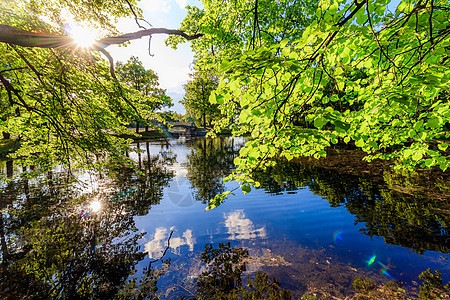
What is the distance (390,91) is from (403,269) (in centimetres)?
501

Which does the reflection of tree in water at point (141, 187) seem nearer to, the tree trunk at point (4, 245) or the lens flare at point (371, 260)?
the tree trunk at point (4, 245)

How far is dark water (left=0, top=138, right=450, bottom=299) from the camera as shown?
14.7 ft

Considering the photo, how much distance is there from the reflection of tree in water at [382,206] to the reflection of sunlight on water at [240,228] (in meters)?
3.84

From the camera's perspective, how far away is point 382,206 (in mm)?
8234

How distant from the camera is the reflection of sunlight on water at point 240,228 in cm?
645

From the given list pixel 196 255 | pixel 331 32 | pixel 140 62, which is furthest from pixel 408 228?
pixel 140 62

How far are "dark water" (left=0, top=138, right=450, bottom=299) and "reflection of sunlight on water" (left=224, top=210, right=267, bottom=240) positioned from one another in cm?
4

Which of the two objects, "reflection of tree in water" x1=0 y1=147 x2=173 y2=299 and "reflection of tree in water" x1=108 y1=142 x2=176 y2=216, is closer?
"reflection of tree in water" x1=0 y1=147 x2=173 y2=299

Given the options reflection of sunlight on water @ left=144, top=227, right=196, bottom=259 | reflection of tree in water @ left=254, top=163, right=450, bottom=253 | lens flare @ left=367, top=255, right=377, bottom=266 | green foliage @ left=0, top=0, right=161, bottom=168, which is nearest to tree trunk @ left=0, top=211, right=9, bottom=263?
green foliage @ left=0, top=0, right=161, bottom=168

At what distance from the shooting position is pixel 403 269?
4.57 meters

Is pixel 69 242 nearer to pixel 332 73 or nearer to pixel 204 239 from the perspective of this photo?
pixel 204 239

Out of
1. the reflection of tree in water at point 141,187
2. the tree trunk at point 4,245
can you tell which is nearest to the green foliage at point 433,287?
the reflection of tree in water at point 141,187

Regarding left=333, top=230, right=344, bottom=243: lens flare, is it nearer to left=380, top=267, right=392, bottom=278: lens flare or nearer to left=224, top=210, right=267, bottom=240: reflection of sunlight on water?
left=380, top=267, right=392, bottom=278: lens flare

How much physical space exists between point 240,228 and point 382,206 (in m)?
7.19
